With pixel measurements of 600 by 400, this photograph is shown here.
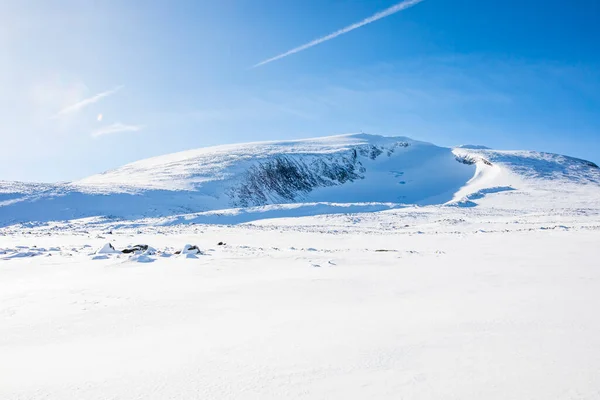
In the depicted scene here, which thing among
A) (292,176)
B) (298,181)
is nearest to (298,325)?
(298,181)

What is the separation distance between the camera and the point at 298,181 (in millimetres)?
76500

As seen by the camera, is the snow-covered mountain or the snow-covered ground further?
the snow-covered mountain

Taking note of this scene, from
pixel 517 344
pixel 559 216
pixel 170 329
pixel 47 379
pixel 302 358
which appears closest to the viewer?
pixel 47 379

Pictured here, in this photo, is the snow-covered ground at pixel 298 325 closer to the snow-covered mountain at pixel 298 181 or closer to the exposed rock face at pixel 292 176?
the snow-covered mountain at pixel 298 181

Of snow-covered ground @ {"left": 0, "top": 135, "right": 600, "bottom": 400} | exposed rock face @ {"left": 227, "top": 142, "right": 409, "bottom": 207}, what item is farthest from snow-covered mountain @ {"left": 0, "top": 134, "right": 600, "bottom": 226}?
snow-covered ground @ {"left": 0, "top": 135, "right": 600, "bottom": 400}

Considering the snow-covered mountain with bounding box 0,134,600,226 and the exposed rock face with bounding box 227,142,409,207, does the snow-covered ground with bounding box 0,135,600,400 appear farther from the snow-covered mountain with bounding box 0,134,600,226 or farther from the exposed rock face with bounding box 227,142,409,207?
the exposed rock face with bounding box 227,142,409,207

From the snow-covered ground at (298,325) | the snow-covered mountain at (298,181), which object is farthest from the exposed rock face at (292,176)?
the snow-covered ground at (298,325)

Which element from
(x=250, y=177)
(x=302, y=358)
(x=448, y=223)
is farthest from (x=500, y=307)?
(x=250, y=177)

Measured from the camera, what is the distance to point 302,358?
351 cm

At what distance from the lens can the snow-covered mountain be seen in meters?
40.5

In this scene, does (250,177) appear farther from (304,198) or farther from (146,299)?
(146,299)

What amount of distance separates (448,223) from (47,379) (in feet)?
100

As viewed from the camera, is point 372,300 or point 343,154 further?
point 343,154

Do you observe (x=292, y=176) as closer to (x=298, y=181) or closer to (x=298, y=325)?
(x=298, y=181)
